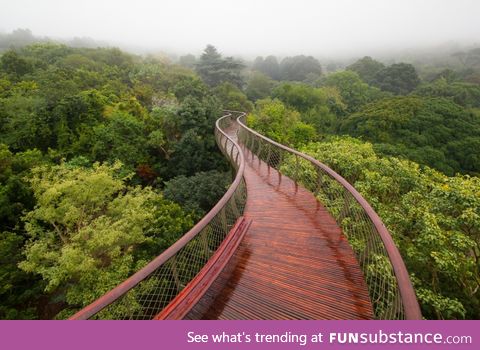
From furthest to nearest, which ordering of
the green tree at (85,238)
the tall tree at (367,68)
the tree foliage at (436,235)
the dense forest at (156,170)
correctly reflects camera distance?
the tall tree at (367,68) → the green tree at (85,238) → the dense forest at (156,170) → the tree foliage at (436,235)

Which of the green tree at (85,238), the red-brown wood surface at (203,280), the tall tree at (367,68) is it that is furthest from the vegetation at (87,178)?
the tall tree at (367,68)

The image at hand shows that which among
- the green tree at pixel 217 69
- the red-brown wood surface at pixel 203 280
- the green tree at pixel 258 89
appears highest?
the green tree at pixel 217 69

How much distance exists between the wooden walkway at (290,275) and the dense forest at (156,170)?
192cm

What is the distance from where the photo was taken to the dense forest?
603cm

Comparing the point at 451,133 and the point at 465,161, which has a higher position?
the point at 451,133

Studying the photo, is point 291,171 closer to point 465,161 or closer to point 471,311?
point 471,311

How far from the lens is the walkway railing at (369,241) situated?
2307mm

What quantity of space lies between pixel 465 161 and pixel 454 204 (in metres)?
18.8

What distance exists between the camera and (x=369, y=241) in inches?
140

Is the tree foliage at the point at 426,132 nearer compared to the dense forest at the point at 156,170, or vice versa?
the dense forest at the point at 156,170

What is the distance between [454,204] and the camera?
5.85 m

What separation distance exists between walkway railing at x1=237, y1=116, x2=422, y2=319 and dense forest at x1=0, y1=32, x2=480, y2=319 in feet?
4.12

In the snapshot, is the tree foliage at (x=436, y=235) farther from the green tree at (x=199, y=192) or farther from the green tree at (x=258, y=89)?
the green tree at (x=258, y=89)
